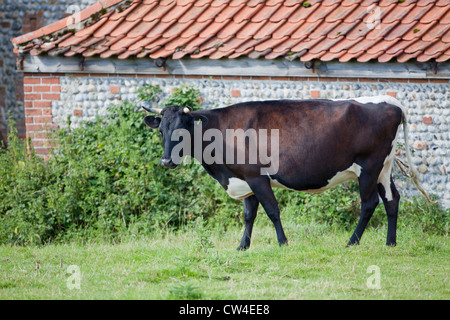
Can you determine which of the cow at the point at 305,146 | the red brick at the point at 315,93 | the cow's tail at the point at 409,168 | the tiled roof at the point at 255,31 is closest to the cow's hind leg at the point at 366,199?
the cow at the point at 305,146

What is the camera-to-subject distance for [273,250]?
23.7 ft

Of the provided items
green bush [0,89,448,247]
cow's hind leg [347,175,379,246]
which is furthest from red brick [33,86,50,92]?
cow's hind leg [347,175,379,246]

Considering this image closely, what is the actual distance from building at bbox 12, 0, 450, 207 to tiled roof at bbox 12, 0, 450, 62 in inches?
0.7

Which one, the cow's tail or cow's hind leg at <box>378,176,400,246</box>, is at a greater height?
the cow's tail

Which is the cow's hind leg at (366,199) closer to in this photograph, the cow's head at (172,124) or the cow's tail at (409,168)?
the cow's tail at (409,168)

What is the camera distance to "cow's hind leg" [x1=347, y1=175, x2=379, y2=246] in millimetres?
7434

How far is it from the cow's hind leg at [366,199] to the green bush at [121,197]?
1.33 meters

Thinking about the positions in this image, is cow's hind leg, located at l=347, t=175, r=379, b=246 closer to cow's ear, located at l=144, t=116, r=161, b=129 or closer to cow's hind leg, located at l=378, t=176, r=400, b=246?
cow's hind leg, located at l=378, t=176, r=400, b=246

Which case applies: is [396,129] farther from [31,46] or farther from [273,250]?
[31,46]

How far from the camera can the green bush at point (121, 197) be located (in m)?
9.12

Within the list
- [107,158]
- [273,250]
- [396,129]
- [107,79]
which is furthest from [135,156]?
[396,129]

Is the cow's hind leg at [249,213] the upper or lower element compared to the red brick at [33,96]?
lower

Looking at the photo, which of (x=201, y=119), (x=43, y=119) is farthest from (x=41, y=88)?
(x=201, y=119)

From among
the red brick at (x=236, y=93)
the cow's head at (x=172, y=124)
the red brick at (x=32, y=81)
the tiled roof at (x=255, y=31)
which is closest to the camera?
the cow's head at (x=172, y=124)
